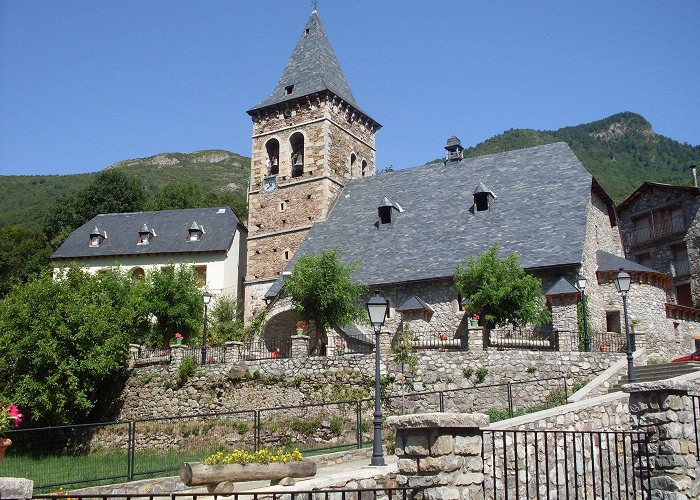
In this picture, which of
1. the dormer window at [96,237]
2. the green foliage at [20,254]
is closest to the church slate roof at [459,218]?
the dormer window at [96,237]

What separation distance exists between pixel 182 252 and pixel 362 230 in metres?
13.4

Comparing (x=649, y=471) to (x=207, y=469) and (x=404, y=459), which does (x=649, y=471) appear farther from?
(x=207, y=469)

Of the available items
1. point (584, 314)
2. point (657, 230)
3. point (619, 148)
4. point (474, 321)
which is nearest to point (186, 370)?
point (474, 321)

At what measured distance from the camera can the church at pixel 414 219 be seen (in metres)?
30.0

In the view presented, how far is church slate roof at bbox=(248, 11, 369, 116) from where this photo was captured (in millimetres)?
43000

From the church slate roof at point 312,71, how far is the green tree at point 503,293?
18336mm

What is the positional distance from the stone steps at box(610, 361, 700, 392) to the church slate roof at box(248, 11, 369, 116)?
82.7 ft

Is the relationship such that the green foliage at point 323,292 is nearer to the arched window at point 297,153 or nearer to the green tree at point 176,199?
the arched window at point 297,153

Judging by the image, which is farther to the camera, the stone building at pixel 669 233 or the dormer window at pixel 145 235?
the dormer window at pixel 145 235

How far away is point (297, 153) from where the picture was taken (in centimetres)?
4294

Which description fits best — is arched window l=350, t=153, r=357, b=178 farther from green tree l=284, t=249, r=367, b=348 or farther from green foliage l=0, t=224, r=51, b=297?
green foliage l=0, t=224, r=51, b=297

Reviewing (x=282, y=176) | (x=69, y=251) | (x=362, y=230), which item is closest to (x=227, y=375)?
(x=362, y=230)

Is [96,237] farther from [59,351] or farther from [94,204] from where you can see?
[59,351]

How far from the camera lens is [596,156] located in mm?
91750
